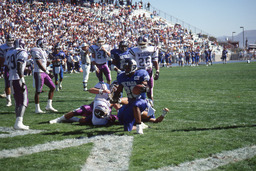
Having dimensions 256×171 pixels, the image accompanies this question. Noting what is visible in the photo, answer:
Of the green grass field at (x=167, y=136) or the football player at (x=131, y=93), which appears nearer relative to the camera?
the green grass field at (x=167, y=136)

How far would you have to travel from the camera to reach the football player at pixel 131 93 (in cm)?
536

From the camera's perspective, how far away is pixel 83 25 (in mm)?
37906

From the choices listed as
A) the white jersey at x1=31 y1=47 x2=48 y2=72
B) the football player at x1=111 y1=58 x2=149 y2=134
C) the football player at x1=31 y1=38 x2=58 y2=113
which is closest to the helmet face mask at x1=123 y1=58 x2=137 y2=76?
the football player at x1=111 y1=58 x2=149 y2=134

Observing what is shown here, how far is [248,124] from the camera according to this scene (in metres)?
5.84

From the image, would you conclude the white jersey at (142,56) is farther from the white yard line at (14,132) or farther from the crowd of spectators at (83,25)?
the crowd of spectators at (83,25)

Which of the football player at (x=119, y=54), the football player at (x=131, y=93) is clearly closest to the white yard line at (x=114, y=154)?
the football player at (x=131, y=93)

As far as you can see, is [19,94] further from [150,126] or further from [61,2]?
[61,2]

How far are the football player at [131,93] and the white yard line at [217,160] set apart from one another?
5.60ft

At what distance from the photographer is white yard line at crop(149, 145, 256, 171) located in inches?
141

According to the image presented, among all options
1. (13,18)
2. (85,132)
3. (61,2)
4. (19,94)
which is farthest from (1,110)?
(61,2)

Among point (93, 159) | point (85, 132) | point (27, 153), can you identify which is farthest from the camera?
point (85, 132)

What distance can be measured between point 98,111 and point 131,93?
0.81 meters

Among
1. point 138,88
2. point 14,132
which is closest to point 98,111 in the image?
point 138,88

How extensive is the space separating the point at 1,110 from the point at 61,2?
36.0 m
